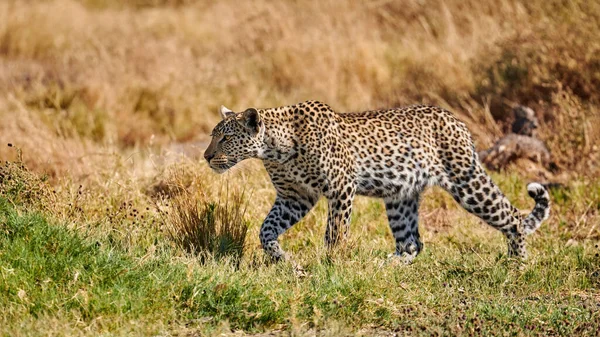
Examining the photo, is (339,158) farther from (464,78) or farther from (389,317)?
(464,78)

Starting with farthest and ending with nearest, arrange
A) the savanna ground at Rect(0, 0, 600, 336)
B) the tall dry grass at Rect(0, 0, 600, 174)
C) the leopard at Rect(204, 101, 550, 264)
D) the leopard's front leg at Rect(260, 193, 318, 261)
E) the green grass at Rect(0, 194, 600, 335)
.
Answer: the tall dry grass at Rect(0, 0, 600, 174) < the leopard's front leg at Rect(260, 193, 318, 261) < the leopard at Rect(204, 101, 550, 264) < the savanna ground at Rect(0, 0, 600, 336) < the green grass at Rect(0, 194, 600, 335)

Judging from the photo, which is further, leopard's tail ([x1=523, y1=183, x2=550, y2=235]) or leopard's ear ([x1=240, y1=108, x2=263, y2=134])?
leopard's tail ([x1=523, y1=183, x2=550, y2=235])

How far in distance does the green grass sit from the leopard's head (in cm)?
82

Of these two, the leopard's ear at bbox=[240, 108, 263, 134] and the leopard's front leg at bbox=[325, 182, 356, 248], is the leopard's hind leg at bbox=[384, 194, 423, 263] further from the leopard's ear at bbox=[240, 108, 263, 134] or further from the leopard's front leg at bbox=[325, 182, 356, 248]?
the leopard's ear at bbox=[240, 108, 263, 134]

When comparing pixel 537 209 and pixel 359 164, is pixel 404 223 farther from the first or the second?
pixel 537 209

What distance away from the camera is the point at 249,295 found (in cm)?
704

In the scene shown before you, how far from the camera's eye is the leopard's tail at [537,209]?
9.39 m

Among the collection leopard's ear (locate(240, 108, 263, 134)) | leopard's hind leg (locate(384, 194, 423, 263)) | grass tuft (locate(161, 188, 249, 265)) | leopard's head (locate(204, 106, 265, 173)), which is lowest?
leopard's hind leg (locate(384, 194, 423, 263))

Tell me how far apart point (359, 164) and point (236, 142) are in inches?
41.9

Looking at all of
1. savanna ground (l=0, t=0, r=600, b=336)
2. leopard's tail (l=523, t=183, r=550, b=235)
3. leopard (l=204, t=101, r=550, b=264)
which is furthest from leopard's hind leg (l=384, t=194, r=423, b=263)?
leopard's tail (l=523, t=183, r=550, b=235)

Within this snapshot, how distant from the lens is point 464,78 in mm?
14469

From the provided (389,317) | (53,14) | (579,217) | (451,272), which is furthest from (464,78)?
(53,14)

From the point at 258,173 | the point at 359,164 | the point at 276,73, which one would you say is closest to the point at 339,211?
the point at 359,164

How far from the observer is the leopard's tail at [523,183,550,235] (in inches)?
370
